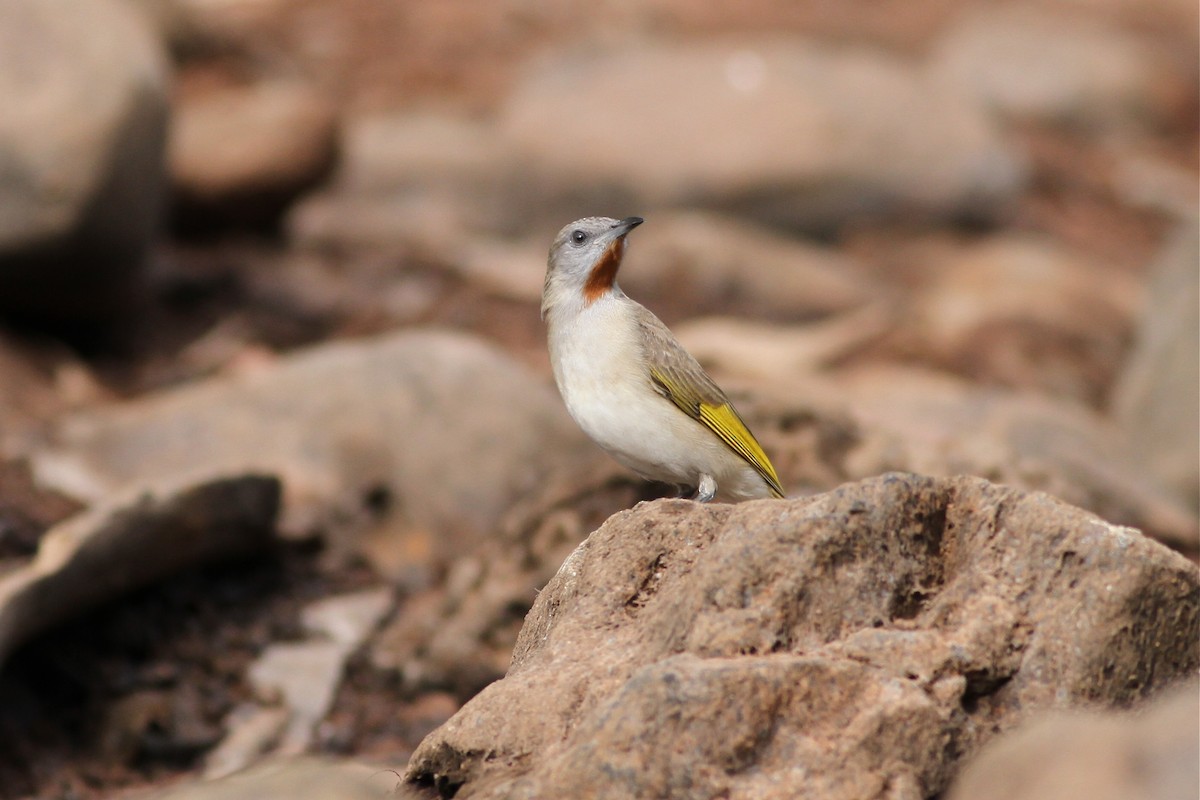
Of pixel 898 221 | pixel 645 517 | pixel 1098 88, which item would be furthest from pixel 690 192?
pixel 645 517

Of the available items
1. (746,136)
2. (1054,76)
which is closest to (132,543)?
(746,136)

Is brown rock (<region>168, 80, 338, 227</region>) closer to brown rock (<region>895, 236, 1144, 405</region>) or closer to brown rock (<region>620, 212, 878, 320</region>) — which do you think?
brown rock (<region>620, 212, 878, 320</region>)

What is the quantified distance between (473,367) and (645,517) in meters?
6.60

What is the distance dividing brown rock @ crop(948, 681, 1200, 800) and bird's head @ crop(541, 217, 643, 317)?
4142mm

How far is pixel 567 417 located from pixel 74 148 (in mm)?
4778

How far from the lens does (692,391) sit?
7.13m

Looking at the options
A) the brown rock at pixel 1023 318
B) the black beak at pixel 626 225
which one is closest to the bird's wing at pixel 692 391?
the black beak at pixel 626 225

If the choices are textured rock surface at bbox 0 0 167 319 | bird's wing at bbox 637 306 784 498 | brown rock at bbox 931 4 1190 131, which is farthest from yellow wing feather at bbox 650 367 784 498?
brown rock at bbox 931 4 1190 131

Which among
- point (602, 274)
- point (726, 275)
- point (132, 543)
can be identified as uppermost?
point (602, 274)

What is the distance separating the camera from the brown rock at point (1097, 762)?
2.98m

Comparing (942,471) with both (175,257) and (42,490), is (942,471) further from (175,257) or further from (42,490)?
(175,257)

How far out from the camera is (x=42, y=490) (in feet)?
33.7

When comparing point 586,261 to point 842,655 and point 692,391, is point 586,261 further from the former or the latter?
point 842,655

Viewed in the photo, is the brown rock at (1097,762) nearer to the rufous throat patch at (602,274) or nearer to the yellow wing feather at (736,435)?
the yellow wing feather at (736,435)
